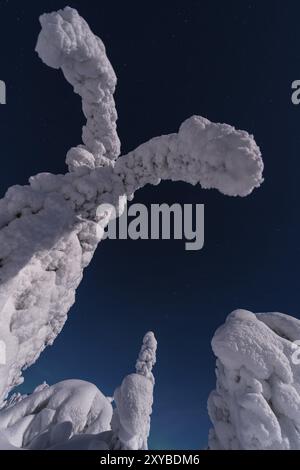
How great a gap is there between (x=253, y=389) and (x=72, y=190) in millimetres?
6003

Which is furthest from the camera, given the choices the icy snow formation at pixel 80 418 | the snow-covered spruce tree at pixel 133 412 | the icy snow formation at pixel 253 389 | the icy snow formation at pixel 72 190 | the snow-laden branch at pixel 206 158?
the icy snow formation at pixel 72 190

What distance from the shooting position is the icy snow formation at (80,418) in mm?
4277

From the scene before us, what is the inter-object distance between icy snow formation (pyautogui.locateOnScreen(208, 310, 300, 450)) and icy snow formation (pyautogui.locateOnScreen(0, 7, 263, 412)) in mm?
3037

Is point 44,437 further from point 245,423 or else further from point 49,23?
point 49,23

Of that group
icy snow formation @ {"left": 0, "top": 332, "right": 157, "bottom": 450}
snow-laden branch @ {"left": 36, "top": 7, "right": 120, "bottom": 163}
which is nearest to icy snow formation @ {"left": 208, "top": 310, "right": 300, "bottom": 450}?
icy snow formation @ {"left": 0, "top": 332, "right": 157, "bottom": 450}

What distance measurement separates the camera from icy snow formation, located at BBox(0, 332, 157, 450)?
14.0ft

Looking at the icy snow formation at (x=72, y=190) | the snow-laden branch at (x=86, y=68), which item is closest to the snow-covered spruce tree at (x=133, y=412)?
the icy snow formation at (x=72, y=190)

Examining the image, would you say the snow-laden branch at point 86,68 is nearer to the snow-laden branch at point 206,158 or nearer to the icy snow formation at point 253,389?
the snow-laden branch at point 206,158

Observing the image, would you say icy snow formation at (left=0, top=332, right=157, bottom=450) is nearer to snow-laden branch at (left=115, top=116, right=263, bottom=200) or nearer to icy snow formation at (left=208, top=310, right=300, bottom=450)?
icy snow formation at (left=208, top=310, right=300, bottom=450)

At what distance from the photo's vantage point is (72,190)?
22.0ft

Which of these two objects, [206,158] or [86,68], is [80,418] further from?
[86,68]

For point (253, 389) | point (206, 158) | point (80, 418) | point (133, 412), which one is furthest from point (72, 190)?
point (80, 418)

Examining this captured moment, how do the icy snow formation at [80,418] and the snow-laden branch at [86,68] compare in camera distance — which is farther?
the snow-laden branch at [86,68]

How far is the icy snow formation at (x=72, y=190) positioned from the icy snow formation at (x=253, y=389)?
304 cm
